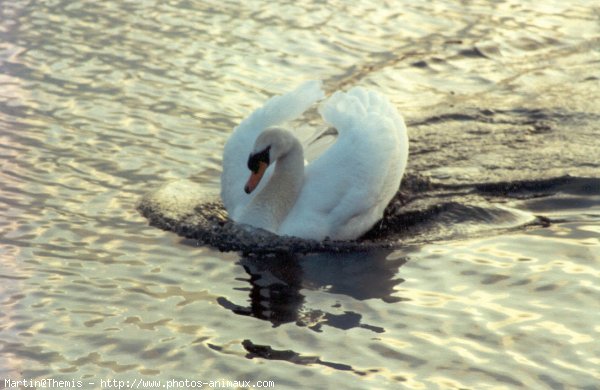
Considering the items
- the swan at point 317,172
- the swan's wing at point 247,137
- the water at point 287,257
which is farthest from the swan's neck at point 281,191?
the water at point 287,257

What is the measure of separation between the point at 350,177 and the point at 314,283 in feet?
3.17

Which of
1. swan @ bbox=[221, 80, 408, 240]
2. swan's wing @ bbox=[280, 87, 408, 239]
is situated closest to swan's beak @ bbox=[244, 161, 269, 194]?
swan @ bbox=[221, 80, 408, 240]

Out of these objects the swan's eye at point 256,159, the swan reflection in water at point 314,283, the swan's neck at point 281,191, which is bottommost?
the swan reflection in water at point 314,283

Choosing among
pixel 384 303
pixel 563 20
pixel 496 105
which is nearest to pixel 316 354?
pixel 384 303

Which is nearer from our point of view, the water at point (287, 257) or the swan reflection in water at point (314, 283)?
the water at point (287, 257)

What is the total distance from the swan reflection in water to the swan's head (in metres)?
0.59

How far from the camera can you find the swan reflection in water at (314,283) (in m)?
7.30

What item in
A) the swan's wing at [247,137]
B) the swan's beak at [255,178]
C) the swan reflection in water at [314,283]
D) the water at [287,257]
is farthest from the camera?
the swan's wing at [247,137]

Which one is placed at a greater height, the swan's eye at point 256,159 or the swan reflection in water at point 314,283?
the swan's eye at point 256,159

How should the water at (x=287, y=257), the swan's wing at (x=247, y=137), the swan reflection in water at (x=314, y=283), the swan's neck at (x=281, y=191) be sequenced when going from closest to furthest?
the water at (x=287, y=257) < the swan reflection in water at (x=314, y=283) < the swan's neck at (x=281, y=191) < the swan's wing at (x=247, y=137)

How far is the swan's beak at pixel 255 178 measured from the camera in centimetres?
841

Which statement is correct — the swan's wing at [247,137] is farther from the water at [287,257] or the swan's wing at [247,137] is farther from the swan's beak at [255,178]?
the water at [287,257]

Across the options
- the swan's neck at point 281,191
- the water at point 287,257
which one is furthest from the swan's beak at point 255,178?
the water at point 287,257

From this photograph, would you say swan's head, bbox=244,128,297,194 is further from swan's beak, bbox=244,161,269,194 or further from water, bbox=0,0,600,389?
water, bbox=0,0,600,389
